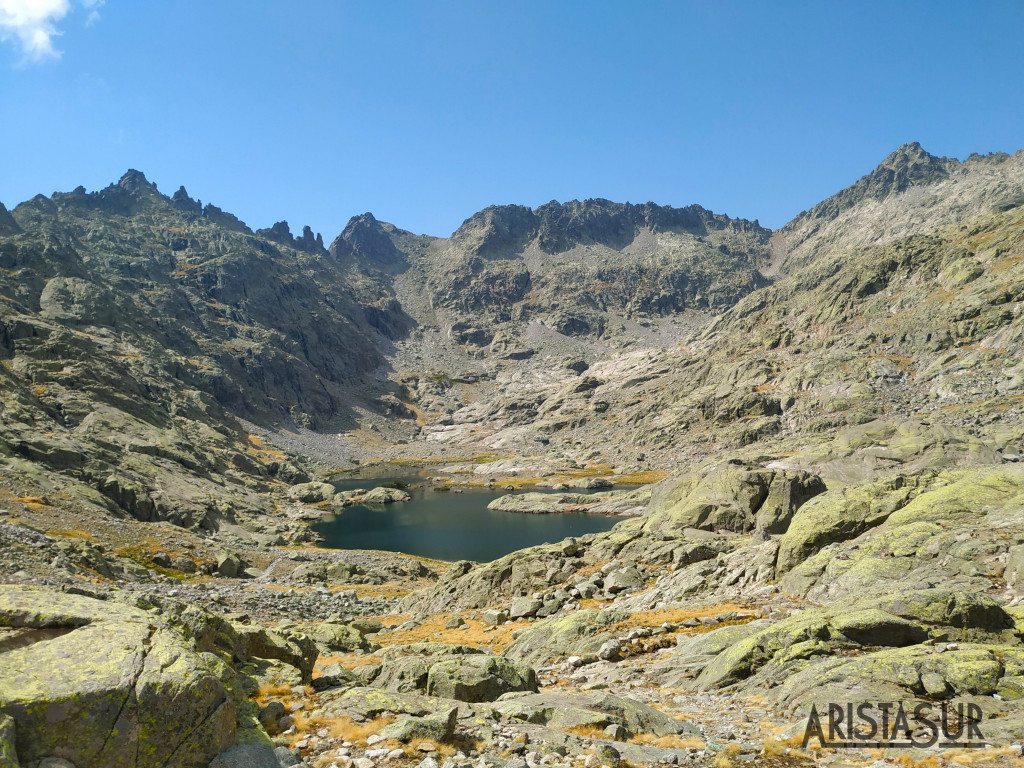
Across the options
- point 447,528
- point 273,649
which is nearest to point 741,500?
point 273,649

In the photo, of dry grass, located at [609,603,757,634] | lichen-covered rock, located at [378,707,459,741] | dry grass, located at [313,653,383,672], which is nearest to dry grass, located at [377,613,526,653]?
dry grass, located at [313,653,383,672]

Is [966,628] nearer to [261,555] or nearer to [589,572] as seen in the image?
[589,572]

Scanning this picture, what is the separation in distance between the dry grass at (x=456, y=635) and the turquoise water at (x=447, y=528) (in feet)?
158

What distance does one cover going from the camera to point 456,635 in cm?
3247

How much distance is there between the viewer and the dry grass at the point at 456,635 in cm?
2918

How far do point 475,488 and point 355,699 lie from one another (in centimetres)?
14578

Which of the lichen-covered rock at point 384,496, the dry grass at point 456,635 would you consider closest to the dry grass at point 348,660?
the dry grass at point 456,635

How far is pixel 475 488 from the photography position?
518ft

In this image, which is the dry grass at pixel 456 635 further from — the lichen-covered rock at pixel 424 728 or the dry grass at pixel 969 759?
the dry grass at pixel 969 759

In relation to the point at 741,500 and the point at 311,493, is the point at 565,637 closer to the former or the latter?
the point at 741,500

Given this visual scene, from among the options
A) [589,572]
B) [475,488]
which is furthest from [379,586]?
[475,488]

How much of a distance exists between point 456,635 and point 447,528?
76321 mm

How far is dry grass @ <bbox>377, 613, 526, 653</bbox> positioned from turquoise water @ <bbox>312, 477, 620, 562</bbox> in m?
48.1

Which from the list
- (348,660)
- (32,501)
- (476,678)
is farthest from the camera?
(32,501)
